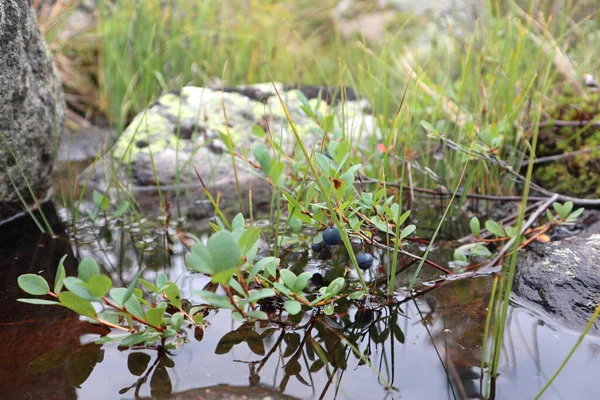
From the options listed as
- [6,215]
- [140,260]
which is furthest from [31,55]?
[140,260]

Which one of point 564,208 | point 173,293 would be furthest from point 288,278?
point 564,208

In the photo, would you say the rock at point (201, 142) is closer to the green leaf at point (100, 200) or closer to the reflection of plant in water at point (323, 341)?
the green leaf at point (100, 200)

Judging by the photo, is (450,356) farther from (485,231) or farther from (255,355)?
(485,231)

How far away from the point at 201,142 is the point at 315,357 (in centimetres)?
177

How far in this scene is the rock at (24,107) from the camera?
1588mm

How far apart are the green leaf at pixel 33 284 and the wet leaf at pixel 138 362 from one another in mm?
215

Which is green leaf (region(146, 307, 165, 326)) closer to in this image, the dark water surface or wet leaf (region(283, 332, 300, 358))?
the dark water surface

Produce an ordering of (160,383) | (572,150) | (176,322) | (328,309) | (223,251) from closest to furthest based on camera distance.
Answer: (223,251), (160,383), (176,322), (328,309), (572,150)

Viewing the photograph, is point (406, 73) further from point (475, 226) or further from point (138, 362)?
point (138, 362)

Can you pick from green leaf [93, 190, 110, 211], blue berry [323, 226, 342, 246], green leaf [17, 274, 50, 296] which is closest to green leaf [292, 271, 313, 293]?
blue berry [323, 226, 342, 246]

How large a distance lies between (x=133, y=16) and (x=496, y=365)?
3.20m

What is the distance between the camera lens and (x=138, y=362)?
104 centimetres

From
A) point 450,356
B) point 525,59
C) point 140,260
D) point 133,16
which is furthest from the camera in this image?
point 133,16

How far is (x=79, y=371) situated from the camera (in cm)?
102
